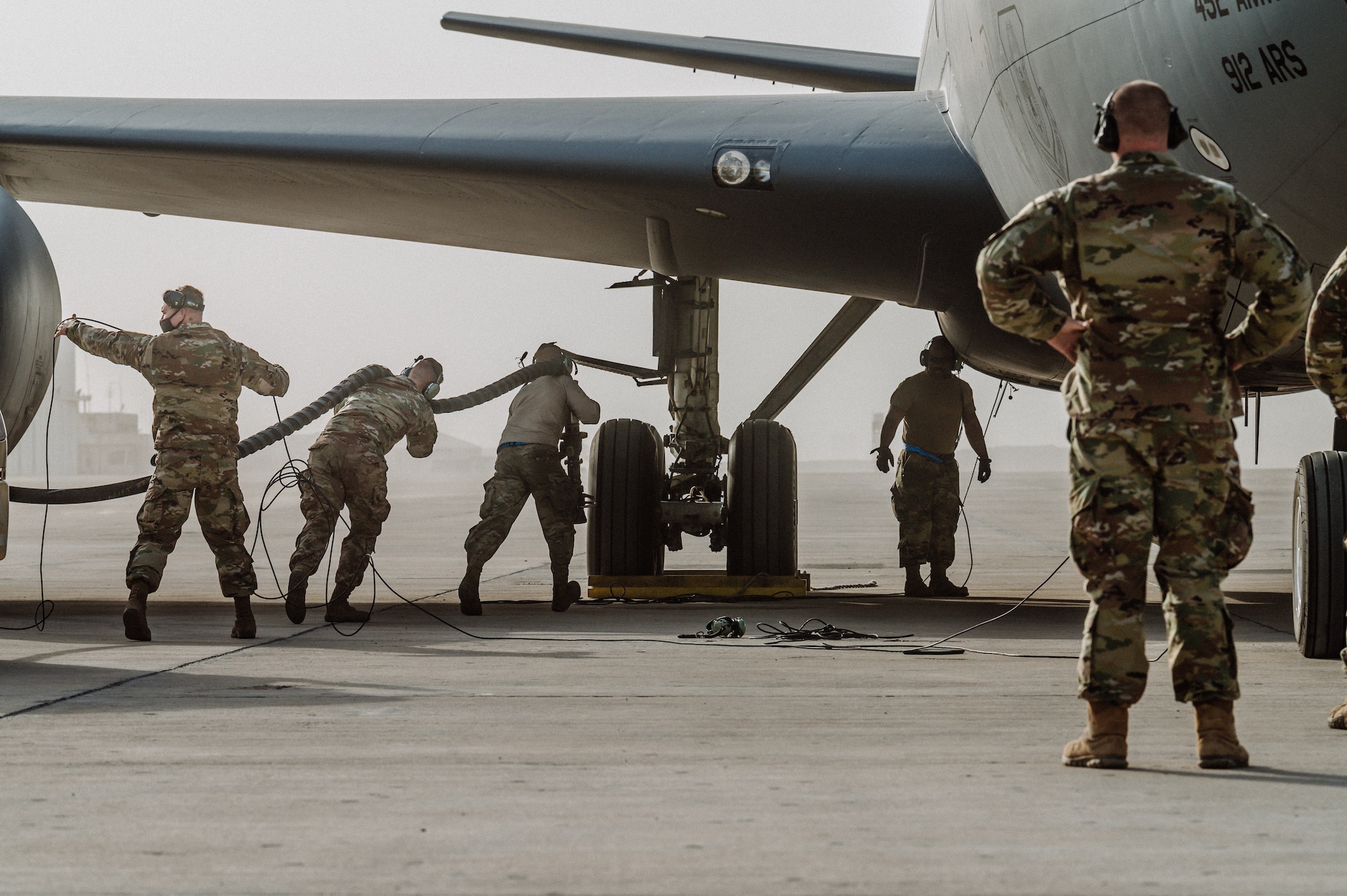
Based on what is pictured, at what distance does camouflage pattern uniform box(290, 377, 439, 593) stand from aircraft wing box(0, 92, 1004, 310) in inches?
65.0

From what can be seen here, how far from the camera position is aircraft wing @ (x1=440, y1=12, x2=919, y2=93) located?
11.7 meters

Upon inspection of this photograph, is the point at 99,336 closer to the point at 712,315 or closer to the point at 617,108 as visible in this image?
the point at 617,108

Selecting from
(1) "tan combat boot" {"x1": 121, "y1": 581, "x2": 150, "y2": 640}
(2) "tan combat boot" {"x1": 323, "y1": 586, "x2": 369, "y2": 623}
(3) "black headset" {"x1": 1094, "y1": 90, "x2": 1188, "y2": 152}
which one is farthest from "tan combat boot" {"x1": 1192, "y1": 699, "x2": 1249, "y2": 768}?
(2) "tan combat boot" {"x1": 323, "y1": 586, "x2": 369, "y2": 623}

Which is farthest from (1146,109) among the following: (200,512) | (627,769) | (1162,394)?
(200,512)

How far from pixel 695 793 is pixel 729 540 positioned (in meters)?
6.90

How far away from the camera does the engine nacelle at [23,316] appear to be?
8.32 metres

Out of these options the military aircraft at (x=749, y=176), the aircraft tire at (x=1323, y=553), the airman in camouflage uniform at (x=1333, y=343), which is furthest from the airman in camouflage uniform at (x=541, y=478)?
the airman in camouflage uniform at (x=1333, y=343)

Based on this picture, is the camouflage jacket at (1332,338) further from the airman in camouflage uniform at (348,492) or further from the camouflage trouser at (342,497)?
the camouflage trouser at (342,497)

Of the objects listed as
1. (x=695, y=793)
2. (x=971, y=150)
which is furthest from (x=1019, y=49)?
(x=695, y=793)

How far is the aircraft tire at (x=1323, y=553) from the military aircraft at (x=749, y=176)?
0.03ft

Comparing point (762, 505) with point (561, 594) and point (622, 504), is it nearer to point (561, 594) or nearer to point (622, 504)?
point (622, 504)

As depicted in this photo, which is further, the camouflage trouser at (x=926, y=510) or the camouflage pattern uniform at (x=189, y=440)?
the camouflage trouser at (x=926, y=510)

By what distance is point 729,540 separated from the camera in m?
10.6

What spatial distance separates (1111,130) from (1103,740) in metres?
1.68
